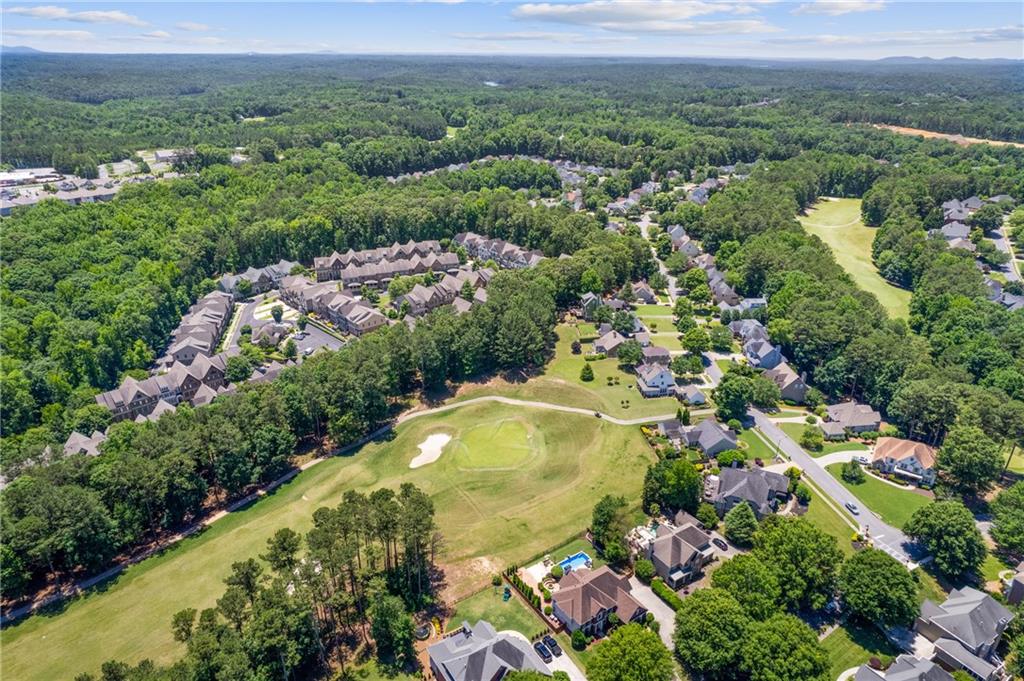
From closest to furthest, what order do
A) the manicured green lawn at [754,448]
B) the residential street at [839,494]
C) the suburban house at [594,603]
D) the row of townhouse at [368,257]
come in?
the suburban house at [594,603] < the residential street at [839,494] < the manicured green lawn at [754,448] < the row of townhouse at [368,257]

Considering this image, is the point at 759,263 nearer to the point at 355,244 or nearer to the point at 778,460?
the point at 778,460

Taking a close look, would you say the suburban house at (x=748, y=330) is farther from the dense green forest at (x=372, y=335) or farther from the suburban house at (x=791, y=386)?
the suburban house at (x=791, y=386)

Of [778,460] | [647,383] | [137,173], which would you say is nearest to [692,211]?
[647,383]

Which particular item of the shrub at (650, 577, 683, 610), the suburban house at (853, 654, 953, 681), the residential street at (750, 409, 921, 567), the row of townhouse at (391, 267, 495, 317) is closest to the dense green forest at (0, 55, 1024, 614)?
the row of townhouse at (391, 267, 495, 317)

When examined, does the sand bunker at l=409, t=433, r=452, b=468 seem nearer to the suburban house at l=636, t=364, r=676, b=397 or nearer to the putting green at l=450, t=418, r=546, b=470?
the putting green at l=450, t=418, r=546, b=470

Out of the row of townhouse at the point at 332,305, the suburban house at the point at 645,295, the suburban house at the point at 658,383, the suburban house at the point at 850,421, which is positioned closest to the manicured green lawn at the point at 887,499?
the suburban house at the point at 850,421
